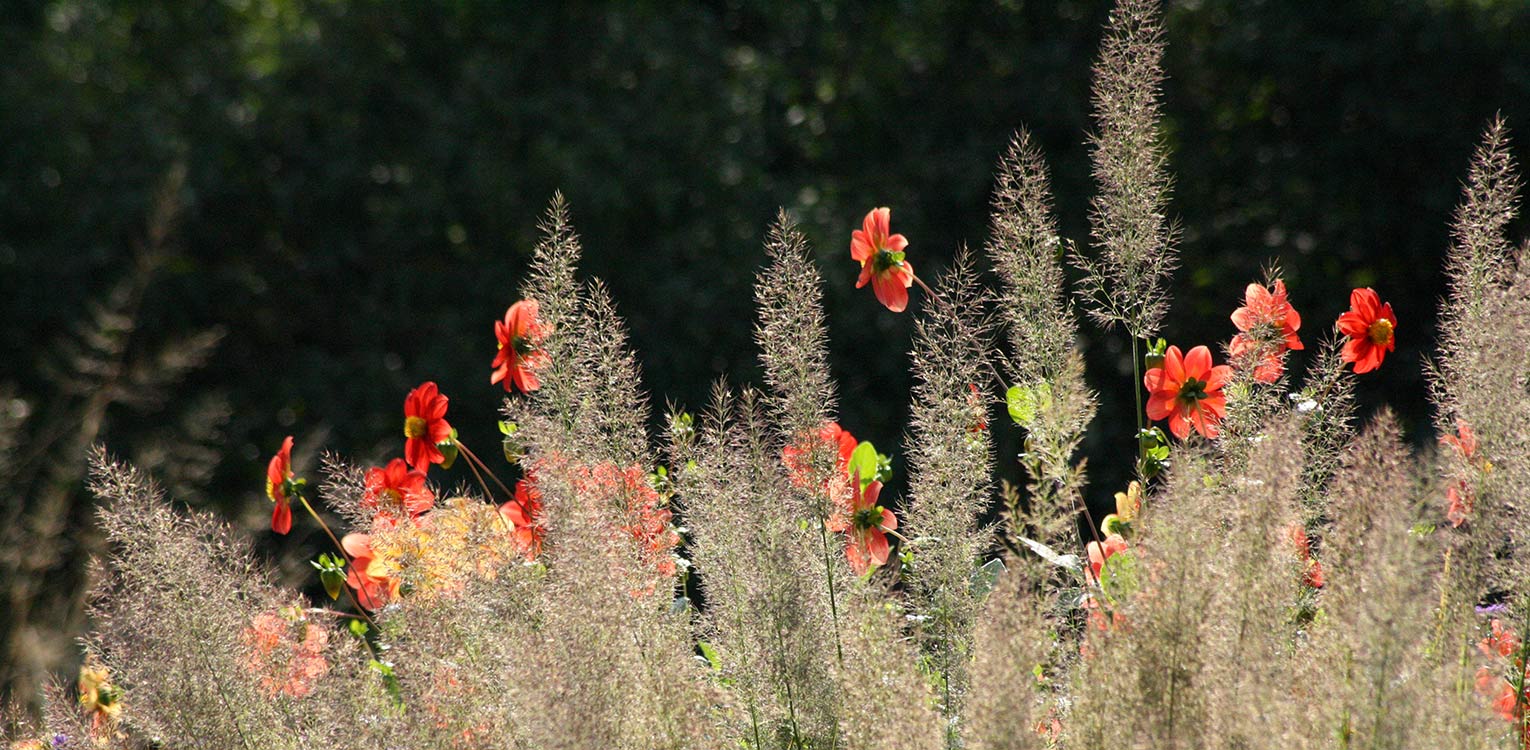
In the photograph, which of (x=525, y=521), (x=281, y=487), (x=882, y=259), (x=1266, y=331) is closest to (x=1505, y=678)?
(x=1266, y=331)

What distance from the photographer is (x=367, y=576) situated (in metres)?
1.82

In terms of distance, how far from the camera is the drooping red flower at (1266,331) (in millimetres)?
1451

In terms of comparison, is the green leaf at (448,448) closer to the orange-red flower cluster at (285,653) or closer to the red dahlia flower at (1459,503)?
the orange-red flower cluster at (285,653)

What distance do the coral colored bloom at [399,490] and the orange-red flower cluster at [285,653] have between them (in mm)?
157

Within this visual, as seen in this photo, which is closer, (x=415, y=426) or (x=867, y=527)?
(x=867, y=527)

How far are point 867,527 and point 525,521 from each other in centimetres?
49

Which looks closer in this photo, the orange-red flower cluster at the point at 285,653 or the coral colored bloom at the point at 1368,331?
the orange-red flower cluster at the point at 285,653

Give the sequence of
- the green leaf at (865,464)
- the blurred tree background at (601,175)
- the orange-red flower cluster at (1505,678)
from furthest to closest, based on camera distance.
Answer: the blurred tree background at (601,175) → the green leaf at (865,464) → the orange-red flower cluster at (1505,678)

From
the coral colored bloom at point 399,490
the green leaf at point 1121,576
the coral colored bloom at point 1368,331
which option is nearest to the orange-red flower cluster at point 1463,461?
the green leaf at point 1121,576

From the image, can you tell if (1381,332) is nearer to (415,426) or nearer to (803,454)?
(803,454)

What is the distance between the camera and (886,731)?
111 centimetres

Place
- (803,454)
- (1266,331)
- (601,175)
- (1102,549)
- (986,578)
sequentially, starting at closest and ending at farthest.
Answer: (803,454)
(1266,331)
(986,578)
(1102,549)
(601,175)

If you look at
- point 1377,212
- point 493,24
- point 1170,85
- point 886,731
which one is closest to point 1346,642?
point 886,731

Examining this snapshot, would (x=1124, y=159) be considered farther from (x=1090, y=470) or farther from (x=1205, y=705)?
(x=1090, y=470)
